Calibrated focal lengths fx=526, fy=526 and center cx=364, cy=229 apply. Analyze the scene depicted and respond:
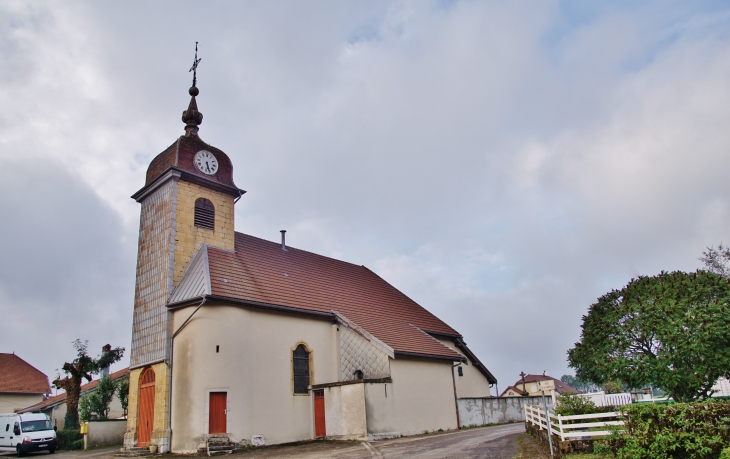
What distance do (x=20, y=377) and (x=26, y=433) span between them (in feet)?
83.0

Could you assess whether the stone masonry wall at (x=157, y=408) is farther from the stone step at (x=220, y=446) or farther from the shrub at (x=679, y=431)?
the shrub at (x=679, y=431)

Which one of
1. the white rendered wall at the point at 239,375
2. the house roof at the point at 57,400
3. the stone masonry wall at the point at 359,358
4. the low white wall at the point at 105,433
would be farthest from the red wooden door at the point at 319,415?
the house roof at the point at 57,400

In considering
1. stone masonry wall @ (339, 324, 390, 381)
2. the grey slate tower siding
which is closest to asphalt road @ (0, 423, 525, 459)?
stone masonry wall @ (339, 324, 390, 381)

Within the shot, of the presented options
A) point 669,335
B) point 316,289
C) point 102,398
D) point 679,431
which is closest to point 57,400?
point 102,398

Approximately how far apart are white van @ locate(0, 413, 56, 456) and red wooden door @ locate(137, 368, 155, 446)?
5287 millimetres

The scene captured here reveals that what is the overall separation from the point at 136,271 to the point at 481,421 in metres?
17.7

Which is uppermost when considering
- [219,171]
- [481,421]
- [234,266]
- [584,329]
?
[219,171]

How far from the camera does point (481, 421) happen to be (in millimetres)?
26031

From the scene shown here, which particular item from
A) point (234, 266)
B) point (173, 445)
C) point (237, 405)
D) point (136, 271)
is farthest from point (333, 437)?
point (136, 271)

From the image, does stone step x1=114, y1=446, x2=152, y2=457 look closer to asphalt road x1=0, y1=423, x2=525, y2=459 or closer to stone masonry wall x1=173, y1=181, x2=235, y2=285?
asphalt road x1=0, y1=423, x2=525, y2=459

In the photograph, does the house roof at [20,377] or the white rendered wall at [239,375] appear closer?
the white rendered wall at [239,375]

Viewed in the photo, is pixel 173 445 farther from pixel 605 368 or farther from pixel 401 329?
pixel 605 368

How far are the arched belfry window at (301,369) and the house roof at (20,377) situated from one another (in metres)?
32.2

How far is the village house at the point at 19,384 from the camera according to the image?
40.9 metres
